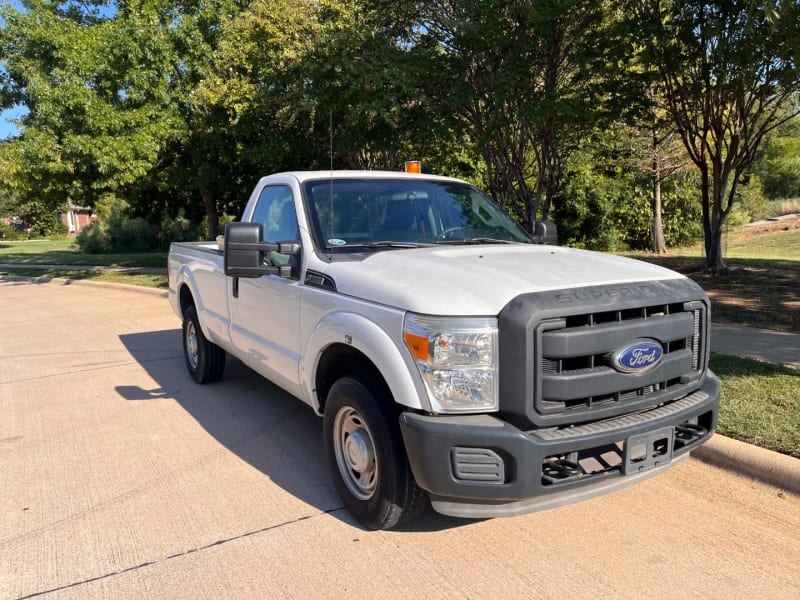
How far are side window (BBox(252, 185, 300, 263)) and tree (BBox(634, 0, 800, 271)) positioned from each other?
4.96 meters

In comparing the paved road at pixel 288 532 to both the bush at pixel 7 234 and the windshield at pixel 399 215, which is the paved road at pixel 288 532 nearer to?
the windshield at pixel 399 215

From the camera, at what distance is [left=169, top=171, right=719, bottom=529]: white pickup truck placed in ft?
9.43

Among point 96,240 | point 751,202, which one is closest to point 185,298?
point 96,240

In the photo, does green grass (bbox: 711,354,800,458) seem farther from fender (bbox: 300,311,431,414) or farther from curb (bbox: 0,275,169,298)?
curb (bbox: 0,275,169,298)

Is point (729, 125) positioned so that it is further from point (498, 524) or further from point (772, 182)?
point (772, 182)

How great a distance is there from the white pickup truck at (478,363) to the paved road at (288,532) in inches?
12.1

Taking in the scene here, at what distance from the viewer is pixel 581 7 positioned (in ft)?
32.5

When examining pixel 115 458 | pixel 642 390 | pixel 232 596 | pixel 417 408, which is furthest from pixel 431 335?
pixel 115 458

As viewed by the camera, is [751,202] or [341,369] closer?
[341,369]

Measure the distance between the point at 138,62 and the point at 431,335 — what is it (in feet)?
50.5

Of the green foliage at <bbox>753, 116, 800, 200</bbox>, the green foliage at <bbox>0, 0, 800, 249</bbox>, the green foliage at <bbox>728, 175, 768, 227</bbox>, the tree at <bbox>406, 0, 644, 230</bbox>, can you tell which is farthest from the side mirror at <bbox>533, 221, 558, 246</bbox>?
the green foliage at <bbox>728, 175, 768, 227</bbox>

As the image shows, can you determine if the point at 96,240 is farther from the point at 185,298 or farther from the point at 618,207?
the point at 185,298

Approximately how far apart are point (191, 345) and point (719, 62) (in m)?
8.29

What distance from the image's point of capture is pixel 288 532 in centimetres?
350
